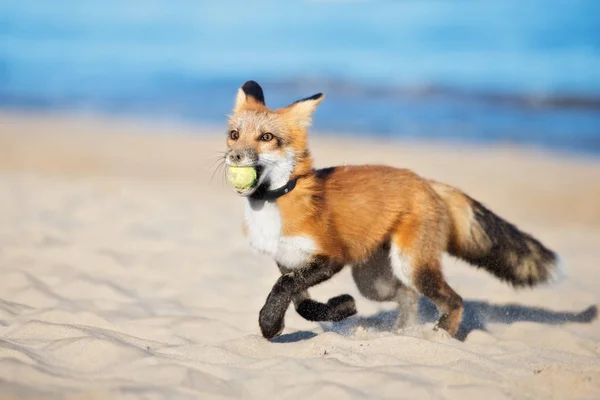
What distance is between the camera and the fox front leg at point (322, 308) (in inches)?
204

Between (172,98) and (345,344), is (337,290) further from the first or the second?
(172,98)

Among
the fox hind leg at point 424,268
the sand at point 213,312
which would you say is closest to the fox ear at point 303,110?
the fox hind leg at point 424,268

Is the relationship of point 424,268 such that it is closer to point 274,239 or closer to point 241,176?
point 274,239

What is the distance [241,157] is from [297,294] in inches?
41.2

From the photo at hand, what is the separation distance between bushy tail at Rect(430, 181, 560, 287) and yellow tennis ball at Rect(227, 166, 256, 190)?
1.84 metres

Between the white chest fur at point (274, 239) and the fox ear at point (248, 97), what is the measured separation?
35.3 inches

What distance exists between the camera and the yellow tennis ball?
16.1 feet

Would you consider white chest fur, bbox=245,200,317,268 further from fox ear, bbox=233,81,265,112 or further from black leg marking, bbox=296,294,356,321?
fox ear, bbox=233,81,265,112

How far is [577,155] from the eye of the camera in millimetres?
17812

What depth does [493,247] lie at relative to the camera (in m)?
6.04

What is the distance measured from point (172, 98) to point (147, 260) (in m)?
23.9

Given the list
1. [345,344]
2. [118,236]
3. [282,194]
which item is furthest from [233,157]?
[118,236]

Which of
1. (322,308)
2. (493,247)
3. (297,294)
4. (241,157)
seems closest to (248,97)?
(241,157)

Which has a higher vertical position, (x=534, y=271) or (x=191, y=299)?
(x=534, y=271)
